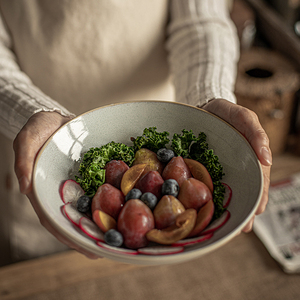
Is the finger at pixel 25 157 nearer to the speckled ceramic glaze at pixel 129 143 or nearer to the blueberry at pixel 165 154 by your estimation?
the speckled ceramic glaze at pixel 129 143

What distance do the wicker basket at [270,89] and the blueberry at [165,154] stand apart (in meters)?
1.10

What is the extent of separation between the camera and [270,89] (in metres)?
1.63

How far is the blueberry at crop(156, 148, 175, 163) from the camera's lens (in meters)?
0.69

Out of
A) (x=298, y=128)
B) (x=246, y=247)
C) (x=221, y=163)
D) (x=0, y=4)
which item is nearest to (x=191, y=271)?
(x=246, y=247)

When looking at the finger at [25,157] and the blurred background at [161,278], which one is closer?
the finger at [25,157]

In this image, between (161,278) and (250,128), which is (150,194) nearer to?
(250,128)

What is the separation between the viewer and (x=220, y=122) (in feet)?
2.26

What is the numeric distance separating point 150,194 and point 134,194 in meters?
0.03

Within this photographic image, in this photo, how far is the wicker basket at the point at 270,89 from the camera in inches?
64.7

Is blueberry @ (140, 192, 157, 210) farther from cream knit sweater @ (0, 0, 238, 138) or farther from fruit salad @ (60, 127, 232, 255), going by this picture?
cream knit sweater @ (0, 0, 238, 138)

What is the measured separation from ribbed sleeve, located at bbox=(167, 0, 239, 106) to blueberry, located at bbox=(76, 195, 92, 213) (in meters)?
0.43

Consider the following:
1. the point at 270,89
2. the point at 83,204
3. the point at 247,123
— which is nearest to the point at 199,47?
the point at 247,123

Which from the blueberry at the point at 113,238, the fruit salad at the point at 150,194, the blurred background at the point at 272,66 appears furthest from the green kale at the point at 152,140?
the blurred background at the point at 272,66

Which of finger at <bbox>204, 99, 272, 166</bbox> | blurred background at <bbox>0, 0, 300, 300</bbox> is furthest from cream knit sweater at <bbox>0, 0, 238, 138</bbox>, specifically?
blurred background at <bbox>0, 0, 300, 300</bbox>
